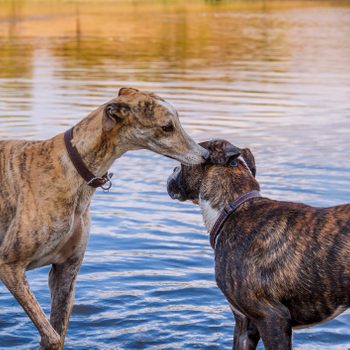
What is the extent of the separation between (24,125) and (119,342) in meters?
9.36

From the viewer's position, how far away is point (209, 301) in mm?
9219

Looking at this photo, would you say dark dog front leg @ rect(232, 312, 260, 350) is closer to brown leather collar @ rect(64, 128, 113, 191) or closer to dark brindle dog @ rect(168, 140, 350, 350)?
dark brindle dog @ rect(168, 140, 350, 350)

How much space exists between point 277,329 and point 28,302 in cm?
184

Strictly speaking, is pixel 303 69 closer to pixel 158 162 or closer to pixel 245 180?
pixel 158 162

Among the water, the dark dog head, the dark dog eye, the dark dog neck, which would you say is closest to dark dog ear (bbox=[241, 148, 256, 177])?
the dark dog head

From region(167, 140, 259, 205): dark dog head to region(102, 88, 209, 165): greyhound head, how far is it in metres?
0.08

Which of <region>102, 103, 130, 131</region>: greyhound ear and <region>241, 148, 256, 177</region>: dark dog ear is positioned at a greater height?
<region>102, 103, 130, 131</region>: greyhound ear

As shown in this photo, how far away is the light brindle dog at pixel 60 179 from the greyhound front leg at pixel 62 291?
1.02 feet

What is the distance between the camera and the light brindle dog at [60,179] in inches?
278

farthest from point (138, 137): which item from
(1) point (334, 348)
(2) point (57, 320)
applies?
(1) point (334, 348)

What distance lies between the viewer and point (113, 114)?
7.00 m

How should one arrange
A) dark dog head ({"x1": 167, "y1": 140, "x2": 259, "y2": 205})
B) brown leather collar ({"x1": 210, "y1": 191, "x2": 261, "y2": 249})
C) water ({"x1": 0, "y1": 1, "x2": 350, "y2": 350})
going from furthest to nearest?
1. water ({"x1": 0, "y1": 1, "x2": 350, "y2": 350})
2. dark dog head ({"x1": 167, "y1": 140, "x2": 259, "y2": 205})
3. brown leather collar ({"x1": 210, "y1": 191, "x2": 261, "y2": 249})

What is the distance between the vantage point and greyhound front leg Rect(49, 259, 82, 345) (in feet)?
24.9

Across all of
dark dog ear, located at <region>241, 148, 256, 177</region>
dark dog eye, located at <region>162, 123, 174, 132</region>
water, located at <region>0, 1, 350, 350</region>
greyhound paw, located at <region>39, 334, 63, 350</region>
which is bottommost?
water, located at <region>0, 1, 350, 350</region>
